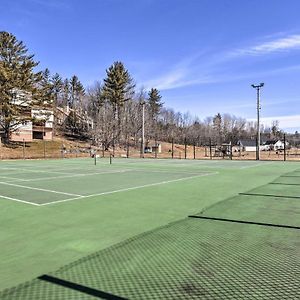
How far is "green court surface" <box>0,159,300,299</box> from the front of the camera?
10.5 feet

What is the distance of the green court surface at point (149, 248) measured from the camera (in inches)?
126

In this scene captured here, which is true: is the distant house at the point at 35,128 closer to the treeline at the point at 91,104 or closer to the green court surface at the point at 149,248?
the treeline at the point at 91,104

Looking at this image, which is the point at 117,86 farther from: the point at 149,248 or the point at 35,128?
the point at 149,248

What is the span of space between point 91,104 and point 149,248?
6334 cm

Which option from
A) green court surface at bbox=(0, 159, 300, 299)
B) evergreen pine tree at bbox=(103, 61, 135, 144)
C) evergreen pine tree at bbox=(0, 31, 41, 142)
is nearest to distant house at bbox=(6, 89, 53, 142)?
evergreen pine tree at bbox=(0, 31, 41, 142)

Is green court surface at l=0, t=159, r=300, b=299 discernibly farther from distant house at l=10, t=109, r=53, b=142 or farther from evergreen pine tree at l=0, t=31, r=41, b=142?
distant house at l=10, t=109, r=53, b=142

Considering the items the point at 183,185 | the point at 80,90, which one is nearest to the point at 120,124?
the point at 80,90

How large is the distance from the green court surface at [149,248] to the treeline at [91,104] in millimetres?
28420

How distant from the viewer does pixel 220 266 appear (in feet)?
12.3

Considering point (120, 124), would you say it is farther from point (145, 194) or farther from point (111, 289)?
point (111, 289)

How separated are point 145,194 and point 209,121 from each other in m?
124

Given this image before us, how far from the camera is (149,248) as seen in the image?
173 inches

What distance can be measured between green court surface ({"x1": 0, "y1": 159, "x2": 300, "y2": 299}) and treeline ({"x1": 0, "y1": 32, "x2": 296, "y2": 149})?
93.2ft

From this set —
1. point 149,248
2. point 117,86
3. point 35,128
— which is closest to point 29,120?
point 35,128
